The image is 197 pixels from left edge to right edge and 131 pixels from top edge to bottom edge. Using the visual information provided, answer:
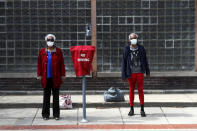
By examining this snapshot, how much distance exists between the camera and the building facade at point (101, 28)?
1373cm

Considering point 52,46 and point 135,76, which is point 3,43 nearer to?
point 52,46

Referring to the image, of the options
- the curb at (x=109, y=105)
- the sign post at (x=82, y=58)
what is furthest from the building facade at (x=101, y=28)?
the sign post at (x=82, y=58)

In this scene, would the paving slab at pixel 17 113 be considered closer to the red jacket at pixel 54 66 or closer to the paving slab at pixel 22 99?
the paving slab at pixel 22 99

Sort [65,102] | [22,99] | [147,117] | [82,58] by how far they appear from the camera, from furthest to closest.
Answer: [22,99]
[65,102]
[147,117]
[82,58]

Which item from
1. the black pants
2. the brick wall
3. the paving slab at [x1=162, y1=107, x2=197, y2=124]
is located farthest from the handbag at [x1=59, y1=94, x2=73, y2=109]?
the brick wall

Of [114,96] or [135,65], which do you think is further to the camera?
[114,96]

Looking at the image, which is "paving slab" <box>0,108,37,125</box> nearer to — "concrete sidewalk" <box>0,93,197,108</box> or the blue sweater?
"concrete sidewalk" <box>0,93,197,108</box>

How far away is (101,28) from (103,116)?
3.84m

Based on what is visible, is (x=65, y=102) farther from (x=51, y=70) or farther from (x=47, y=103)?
(x=51, y=70)

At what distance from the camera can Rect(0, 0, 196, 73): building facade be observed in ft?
45.0

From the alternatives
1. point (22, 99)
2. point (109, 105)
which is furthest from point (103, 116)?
point (22, 99)

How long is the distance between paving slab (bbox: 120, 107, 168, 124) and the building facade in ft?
9.16

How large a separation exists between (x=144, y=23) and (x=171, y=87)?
1969mm

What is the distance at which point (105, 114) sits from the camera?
10.9 m
